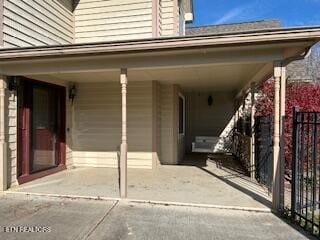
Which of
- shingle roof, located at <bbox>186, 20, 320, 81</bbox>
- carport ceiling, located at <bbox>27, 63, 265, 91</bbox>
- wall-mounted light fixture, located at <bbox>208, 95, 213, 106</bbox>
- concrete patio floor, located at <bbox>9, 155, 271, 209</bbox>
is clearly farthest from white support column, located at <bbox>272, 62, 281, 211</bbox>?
shingle roof, located at <bbox>186, 20, 320, 81</bbox>

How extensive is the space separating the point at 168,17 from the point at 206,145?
6.09 m

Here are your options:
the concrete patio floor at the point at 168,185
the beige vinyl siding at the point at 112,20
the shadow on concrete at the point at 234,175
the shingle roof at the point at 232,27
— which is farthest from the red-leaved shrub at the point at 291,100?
the shingle roof at the point at 232,27

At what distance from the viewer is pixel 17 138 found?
6.48m

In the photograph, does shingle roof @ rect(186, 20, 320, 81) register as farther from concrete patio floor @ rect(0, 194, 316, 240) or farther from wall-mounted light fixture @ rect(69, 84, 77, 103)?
concrete patio floor @ rect(0, 194, 316, 240)

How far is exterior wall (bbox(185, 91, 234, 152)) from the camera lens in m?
13.1

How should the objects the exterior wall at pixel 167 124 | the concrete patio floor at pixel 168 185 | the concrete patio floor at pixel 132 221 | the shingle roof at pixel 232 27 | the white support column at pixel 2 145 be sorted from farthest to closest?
the shingle roof at pixel 232 27 → the exterior wall at pixel 167 124 → the white support column at pixel 2 145 → the concrete patio floor at pixel 168 185 → the concrete patio floor at pixel 132 221

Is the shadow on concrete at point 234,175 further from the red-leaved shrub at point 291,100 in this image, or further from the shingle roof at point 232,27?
the shingle roof at point 232,27

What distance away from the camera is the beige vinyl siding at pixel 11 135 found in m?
6.21

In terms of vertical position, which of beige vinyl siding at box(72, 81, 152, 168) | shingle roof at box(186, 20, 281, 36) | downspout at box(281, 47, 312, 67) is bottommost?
beige vinyl siding at box(72, 81, 152, 168)

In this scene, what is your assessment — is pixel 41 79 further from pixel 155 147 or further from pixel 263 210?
pixel 263 210

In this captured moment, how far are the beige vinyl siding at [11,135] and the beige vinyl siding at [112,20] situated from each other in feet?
12.3

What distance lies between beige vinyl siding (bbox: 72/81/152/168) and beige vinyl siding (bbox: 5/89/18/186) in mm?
2633

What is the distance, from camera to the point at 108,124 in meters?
8.88

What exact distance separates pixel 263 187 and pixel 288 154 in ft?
5.62
